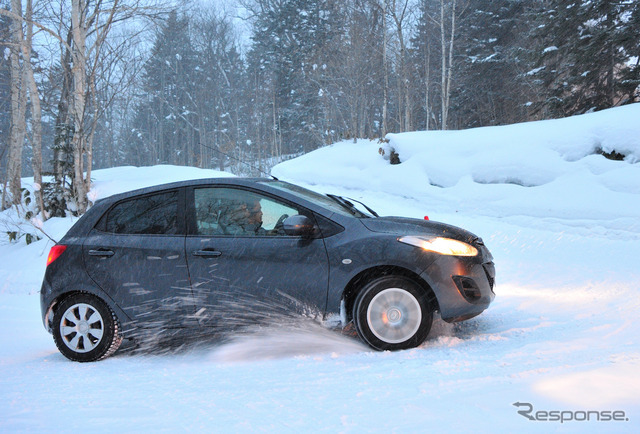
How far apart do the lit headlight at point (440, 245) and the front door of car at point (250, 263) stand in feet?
2.44

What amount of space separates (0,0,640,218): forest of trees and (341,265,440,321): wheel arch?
6.38 ft

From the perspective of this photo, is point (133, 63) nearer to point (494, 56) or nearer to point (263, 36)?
point (494, 56)

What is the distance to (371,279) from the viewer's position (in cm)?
395

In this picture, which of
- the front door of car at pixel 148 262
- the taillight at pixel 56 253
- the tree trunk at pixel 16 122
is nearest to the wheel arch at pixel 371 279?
the front door of car at pixel 148 262

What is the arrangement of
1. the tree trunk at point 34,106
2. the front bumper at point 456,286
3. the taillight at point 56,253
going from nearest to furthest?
the front bumper at point 456,286 → the taillight at point 56,253 → the tree trunk at point 34,106

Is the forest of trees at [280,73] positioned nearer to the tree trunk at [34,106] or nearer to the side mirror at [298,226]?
the tree trunk at [34,106]

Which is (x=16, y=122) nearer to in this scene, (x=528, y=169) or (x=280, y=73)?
(x=528, y=169)

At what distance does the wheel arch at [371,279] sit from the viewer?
12.9ft

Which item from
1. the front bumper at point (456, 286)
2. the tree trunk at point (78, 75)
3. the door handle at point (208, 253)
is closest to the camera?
the front bumper at point (456, 286)

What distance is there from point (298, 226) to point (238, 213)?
65 cm

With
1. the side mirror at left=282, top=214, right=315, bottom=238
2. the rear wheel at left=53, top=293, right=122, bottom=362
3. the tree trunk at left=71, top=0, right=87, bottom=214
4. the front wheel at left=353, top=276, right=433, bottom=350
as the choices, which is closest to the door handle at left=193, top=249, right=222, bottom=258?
the side mirror at left=282, top=214, right=315, bottom=238

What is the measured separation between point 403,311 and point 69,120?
15.4 metres

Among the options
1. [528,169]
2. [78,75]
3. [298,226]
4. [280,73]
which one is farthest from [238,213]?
[280,73]

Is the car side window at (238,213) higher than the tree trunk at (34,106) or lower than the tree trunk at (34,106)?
lower
